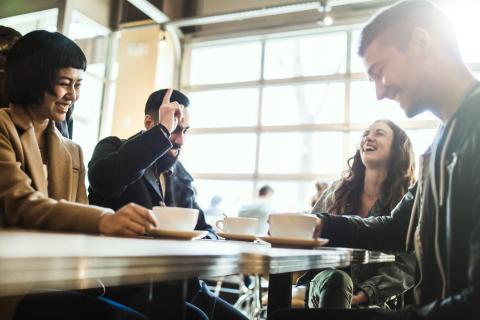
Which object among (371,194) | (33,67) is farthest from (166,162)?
(371,194)

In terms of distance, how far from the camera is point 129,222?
2.66ft

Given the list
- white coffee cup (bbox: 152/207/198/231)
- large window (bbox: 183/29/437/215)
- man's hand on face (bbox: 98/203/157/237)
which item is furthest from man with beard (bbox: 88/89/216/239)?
large window (bbox: 183/29/437/215)

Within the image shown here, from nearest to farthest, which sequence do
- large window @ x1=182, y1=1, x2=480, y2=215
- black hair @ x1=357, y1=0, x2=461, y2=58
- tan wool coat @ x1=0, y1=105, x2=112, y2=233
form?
1. tan wool coat @ x1=0, y1=105, x2=112, y2=233
2. black hair @ x1=357, y1=0, x2=461, y2=58
3. large window @ x1=182, y1=1, x2=480, y2=215

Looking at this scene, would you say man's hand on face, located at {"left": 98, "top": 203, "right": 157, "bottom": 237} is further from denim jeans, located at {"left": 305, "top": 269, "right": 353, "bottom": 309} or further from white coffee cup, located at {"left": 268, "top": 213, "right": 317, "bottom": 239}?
denim jeans, located at {"left": 305, "top": 269, "right": 353, "bottom": 309}

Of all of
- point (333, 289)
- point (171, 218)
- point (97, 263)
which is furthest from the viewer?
point (333, 289)

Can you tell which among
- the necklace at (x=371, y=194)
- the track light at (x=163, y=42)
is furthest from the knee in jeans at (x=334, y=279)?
the track light at (x=163, y=42)

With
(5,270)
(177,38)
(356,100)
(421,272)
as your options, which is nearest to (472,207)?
(421,272)

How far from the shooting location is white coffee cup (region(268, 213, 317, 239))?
1.08 meters

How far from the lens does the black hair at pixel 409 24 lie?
1.04 metres

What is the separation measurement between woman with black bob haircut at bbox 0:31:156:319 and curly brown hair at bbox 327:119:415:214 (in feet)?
4.15

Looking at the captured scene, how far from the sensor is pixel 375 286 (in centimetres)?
189

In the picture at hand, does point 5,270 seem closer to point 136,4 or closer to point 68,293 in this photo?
point 68,293

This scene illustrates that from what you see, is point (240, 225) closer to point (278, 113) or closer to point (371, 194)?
point (371, 194)

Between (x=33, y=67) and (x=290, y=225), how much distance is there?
83 cm
